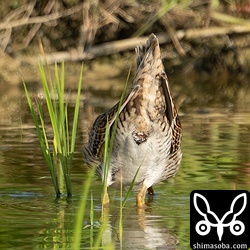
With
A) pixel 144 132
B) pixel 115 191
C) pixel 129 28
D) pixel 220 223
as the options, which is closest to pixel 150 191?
pixel 115 191

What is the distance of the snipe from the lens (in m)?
6.36

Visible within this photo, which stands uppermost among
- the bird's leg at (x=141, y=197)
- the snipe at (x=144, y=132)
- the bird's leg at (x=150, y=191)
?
the snipe at (x=144, y=132)

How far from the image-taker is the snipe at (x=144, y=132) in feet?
20.9

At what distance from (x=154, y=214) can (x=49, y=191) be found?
0.99 metres

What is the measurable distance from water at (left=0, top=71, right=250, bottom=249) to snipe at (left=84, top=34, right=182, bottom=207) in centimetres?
19

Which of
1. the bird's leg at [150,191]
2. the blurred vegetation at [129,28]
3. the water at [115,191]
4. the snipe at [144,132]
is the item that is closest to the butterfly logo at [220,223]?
the water at [115,191]

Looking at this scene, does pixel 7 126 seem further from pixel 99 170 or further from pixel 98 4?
pixel 98 4

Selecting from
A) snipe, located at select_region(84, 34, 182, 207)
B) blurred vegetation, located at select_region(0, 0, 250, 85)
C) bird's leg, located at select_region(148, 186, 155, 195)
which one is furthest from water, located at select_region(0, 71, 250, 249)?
blurred vegetation, located at select_region(0, 0, 250, 85)

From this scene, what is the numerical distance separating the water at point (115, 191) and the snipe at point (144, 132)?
190 mm

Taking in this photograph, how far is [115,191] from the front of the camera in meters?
7.38

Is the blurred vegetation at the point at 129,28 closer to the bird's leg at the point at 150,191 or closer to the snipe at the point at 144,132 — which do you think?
the bird's leg at the point at 150,191

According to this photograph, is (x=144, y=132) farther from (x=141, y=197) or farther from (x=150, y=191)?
(x=150, y=191)

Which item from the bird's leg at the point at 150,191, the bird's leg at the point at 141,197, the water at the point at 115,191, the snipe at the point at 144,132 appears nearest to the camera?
the water at the point at 115,191

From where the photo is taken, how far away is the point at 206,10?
15.4 meters
